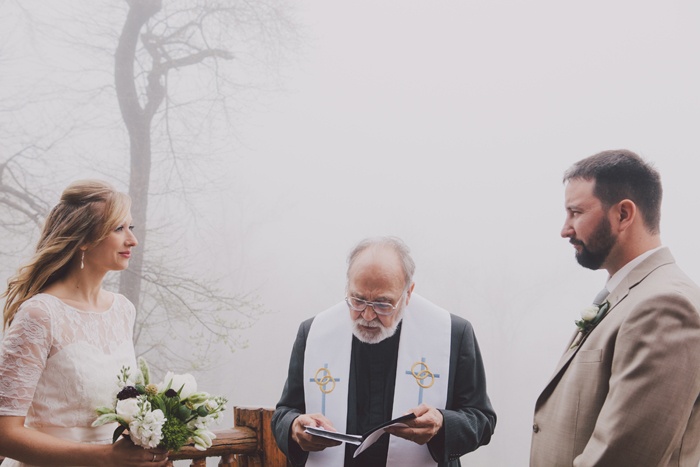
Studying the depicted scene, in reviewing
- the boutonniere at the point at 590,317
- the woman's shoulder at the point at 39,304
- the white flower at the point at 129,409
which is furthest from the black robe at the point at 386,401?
the woman's shoulder at the point at 39,304

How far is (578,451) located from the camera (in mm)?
2328

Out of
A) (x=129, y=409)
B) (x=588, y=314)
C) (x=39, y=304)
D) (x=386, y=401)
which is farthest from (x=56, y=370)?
(x=588, y=314)

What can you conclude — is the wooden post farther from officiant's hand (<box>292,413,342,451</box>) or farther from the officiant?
officiant's hand (<box>292,413,342,451</box>)

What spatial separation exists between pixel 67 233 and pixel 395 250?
1297mm

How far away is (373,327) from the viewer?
2.92m

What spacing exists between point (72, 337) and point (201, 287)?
329 centimetres

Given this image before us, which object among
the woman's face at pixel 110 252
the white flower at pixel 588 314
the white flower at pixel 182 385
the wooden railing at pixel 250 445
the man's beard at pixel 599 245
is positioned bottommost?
the wooden railing at pixel 250 445

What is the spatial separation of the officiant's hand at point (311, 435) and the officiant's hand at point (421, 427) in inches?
10.4

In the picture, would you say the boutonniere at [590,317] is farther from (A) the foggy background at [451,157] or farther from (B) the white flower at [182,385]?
(A) the foggy background at [451,157]

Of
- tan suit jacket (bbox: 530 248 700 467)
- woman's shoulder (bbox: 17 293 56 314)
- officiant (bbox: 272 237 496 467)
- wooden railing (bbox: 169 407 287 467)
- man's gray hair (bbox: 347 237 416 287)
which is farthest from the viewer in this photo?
wooden railing (bbox: 169 407 287 467)

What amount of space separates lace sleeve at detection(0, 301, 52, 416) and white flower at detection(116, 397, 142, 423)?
36cm

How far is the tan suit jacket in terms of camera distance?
2102 millimetres

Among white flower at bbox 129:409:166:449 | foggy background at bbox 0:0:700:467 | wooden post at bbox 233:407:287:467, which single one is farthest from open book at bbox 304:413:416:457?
foggy background at bbox 0:0:700:467

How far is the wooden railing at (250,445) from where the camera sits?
360 cm
